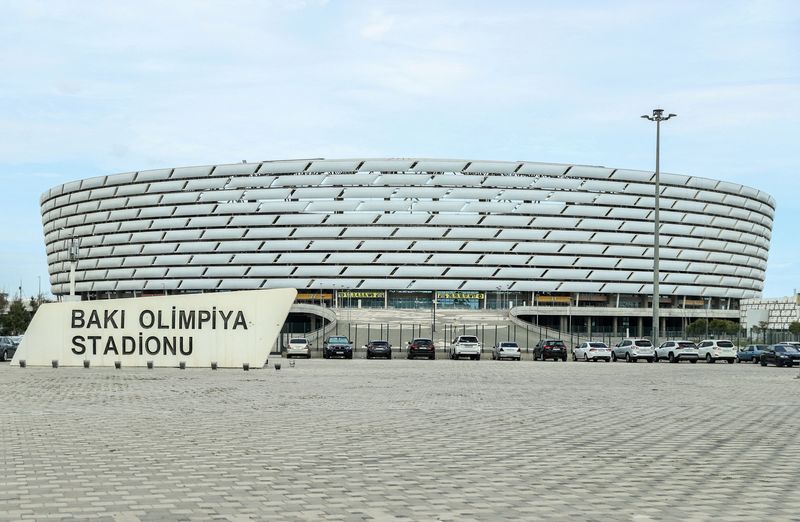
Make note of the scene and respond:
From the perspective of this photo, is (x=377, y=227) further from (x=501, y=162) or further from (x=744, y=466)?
(x=744, y=466)

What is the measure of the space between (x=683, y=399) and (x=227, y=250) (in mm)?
106270

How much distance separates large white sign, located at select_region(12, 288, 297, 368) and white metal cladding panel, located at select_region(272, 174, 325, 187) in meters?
85.1

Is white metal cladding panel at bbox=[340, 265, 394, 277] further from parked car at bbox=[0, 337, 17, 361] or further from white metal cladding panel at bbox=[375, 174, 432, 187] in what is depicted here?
parked car at bbox=[0, 337, 17, 361]

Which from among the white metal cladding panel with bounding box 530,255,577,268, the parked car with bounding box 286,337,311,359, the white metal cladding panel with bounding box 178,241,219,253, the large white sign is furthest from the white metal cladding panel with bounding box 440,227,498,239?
the large white sign

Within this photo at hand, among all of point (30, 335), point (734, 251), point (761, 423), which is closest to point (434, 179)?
point (734, 251)

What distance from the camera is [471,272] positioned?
120m

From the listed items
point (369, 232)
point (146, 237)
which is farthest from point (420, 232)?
point (146, 237)

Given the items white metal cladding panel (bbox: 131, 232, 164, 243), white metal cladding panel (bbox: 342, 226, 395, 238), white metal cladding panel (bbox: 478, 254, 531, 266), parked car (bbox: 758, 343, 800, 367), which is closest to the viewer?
parked car (bbox: 758, 343, 800, 367)

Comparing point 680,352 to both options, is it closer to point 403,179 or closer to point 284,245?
point 403,179

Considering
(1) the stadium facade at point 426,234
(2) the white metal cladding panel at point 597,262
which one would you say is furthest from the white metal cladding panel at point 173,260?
(2) the white metal cladding panel at point 597,262

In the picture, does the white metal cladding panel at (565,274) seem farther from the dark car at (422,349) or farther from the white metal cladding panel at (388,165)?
the dark car at (422,349)

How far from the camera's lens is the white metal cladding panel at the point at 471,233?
120 m

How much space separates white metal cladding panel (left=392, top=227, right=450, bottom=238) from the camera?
119 m

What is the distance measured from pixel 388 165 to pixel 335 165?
654 cm
